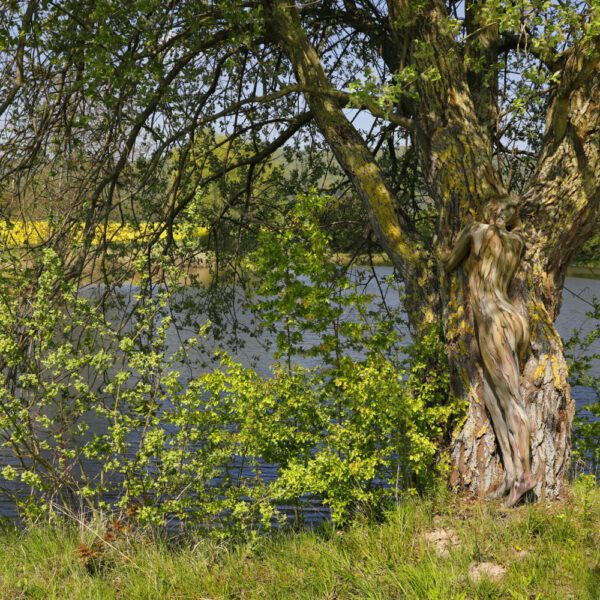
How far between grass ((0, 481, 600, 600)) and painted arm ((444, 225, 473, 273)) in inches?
71.4

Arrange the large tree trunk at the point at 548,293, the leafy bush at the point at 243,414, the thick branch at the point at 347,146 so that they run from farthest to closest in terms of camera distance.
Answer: the thick branch at the point at 347,146
the large tree trunk at the point at 548,293
the leafy bush at the point at 243,414

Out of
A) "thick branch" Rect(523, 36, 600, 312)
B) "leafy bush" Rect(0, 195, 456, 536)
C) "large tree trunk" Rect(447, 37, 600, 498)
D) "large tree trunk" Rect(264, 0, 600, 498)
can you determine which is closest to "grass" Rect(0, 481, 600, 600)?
"leafy bush" Rect(0, 195, 456, 536)

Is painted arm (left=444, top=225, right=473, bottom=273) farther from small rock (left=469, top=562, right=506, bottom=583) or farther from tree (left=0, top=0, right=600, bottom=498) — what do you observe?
small rock (left=469, top=562, right=506, bottom=583)

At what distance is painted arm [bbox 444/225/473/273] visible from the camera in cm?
566

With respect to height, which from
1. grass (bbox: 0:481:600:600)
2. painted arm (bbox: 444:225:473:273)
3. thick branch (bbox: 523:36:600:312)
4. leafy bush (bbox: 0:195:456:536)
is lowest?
grass (bbox: 0:481:600:600)

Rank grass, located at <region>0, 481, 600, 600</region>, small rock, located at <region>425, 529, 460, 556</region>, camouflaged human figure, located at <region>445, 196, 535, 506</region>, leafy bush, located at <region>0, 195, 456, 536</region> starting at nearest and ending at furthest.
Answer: grass, located at <region>0, 481, 600, 600</region>
small rock, located at <region>425, 529, 460, 556</region>
leafy bush, located at <region>0, 195, 456, 536</region>
camouflaged human figure, located at <region>445, 196, 535, 506</region>

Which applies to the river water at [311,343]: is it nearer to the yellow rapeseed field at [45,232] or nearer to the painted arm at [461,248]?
the yellow rapeseed field at [45,232]

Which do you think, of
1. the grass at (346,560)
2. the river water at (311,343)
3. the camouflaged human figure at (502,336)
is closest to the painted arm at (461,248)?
the camouflaged human figure at (502,336)

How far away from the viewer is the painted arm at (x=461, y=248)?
5.66m

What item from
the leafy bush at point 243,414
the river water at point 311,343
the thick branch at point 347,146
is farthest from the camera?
the river water at point 311,343

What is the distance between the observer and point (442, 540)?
4.79 meters

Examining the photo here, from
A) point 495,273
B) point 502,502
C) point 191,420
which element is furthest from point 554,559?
point 191,420

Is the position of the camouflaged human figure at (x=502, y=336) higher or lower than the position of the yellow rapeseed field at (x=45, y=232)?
lower

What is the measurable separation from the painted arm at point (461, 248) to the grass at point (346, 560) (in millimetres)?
1815
